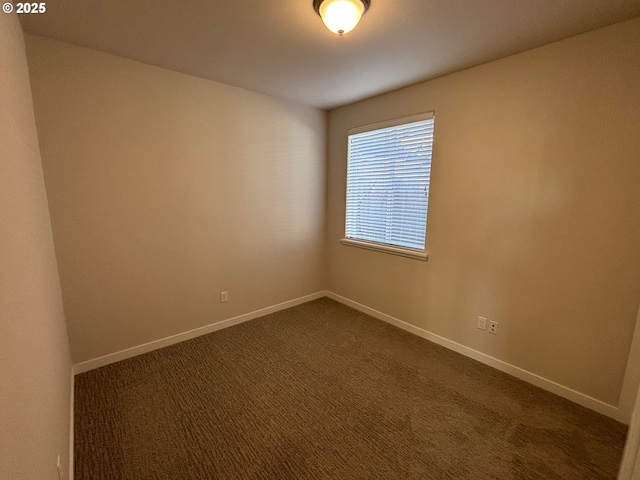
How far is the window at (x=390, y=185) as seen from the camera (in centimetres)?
268

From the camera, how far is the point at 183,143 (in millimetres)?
2479

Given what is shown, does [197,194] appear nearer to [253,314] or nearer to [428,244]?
[253,314]

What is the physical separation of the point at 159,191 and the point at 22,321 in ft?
5.73

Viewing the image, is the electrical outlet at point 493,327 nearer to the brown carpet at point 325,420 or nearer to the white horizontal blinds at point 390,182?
the brown carpet at point 325,420

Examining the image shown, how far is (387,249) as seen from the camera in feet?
9.90

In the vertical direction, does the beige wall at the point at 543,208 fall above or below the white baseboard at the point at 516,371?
above

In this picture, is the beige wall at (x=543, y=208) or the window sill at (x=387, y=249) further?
the window sill at (x=387, y=249)

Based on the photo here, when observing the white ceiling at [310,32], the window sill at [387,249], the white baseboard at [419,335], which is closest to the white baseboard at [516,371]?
the white baseboard at [419,335]

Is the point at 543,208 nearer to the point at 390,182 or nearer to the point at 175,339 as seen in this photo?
the point at 390,182

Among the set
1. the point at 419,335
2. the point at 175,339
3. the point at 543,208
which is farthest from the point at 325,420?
the point at 543,208

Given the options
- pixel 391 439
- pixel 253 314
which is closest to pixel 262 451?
pixel 391 439

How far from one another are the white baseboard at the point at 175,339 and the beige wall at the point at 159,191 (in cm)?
6

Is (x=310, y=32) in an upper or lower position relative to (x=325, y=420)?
upper

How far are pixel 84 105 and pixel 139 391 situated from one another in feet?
6.98
